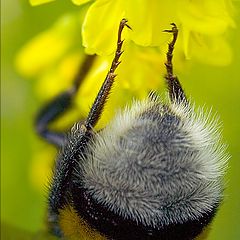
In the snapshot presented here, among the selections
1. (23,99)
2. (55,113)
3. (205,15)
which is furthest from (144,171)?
(23,99)

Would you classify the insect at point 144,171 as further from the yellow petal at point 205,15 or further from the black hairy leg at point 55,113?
the black hairy leg at point 55,113

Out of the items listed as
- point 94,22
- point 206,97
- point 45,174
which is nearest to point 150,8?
point 94,22

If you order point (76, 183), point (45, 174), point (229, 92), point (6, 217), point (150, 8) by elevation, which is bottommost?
point (6, 217)

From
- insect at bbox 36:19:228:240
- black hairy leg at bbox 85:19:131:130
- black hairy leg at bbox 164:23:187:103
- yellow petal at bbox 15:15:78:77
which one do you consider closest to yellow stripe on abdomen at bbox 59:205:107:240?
insect at bbox 36:19:228:240

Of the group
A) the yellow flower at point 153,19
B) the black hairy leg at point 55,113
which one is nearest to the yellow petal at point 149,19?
the yellow flower at point 153,19

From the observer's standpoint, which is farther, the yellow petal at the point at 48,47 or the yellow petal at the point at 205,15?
the yellow petal at the point at 48,47

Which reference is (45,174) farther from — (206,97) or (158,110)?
(158,110)
